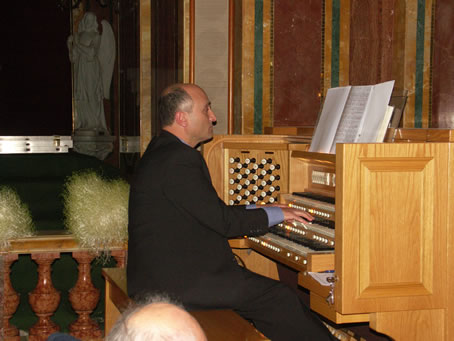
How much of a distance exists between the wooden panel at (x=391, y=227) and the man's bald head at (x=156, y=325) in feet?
5.66

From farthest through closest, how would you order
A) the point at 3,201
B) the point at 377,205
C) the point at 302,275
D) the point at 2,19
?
1. the point at 2,19
2. the point at 3,201
3. the point at 302,275
4. the point at 377,205

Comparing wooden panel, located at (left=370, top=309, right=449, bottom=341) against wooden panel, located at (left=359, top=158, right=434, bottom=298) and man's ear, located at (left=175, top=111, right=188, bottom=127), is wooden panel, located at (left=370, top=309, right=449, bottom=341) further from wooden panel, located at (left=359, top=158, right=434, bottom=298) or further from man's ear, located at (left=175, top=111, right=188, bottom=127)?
man's ear, located at (left=175, top=111, right=188, bottom=127)

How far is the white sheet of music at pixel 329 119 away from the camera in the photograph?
3791 millimetres

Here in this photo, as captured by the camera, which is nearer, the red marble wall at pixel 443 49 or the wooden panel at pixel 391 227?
the wooden panel at pixel 391 227

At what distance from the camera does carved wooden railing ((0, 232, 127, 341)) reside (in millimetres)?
4203

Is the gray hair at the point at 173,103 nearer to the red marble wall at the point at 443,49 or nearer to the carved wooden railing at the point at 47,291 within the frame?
the carved wooden railing at the point at 47,291

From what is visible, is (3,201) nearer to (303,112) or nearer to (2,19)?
(303,112)

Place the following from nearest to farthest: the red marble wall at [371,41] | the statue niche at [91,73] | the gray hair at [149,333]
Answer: the gray hair at [149,333] → the red marble wall at [371,41] → the statue niche at [91,73]

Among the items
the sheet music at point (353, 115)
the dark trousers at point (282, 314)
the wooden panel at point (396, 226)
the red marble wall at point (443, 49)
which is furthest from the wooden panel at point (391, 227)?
the red marble wall at point (443, 49)

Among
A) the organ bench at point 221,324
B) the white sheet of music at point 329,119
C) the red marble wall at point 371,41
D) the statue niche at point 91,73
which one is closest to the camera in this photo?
the organ bench at point 221,324

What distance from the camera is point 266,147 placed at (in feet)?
14.7

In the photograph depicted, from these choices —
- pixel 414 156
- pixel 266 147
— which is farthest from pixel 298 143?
pixel 414 156

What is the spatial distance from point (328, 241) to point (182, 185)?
0.81 meters

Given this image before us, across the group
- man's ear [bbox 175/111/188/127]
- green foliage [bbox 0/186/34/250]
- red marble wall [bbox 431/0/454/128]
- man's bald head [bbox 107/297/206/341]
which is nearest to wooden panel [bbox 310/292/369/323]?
man's ear [bbox 175/111/188/127]
